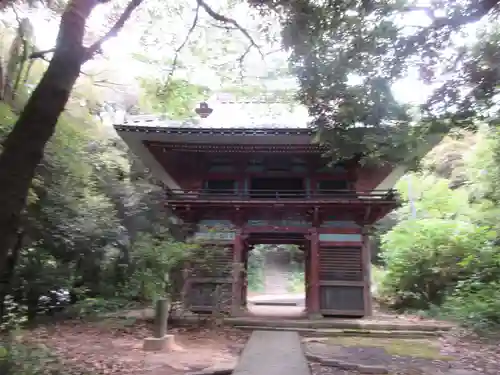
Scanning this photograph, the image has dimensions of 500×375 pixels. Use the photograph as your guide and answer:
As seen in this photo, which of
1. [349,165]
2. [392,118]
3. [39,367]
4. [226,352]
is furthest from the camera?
[349,165]

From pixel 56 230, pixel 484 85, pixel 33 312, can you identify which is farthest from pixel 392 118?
pixel 33 312

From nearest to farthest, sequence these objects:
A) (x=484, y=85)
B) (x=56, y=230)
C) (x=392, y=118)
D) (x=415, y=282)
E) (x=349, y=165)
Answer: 1. (x=484, y=85)
2. (x=392, y=118)
3. (x=56, y=230)
4. (x=349, y=165)
5. (x=415, y=282)

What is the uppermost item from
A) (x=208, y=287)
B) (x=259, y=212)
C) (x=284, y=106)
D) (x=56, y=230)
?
(x=284, y=106)

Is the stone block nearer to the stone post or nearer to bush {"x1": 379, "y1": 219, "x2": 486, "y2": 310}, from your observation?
the stone post

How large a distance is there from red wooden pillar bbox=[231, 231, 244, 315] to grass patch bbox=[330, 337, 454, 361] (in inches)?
101

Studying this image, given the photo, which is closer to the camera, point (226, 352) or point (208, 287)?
point (226, 352)

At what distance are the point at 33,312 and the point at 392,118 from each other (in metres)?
9.70

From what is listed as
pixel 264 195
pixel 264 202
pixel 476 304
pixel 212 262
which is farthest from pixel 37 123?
pixel 476 304

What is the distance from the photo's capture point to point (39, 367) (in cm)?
441

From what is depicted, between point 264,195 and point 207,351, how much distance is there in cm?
469

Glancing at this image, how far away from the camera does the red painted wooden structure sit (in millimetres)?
9560

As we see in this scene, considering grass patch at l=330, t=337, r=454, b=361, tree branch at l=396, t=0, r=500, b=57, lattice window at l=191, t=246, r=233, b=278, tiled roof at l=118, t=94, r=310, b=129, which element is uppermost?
tiled roof at l=118, t=94, r=310, b=129

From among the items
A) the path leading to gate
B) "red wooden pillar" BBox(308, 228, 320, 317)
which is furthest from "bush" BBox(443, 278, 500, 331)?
the path leading to gate

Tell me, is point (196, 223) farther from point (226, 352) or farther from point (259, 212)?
point (226, 352)
